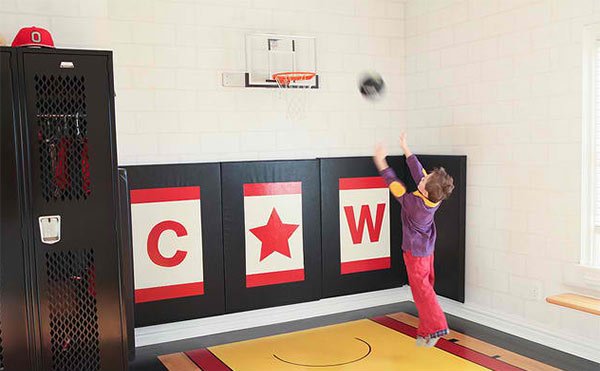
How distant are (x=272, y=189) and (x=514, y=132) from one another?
2086mm

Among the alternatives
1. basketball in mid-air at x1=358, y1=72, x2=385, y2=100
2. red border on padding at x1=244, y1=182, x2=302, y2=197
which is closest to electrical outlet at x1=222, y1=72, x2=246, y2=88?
red border on padding at x1=244, y1=182, x2=302, y2=197

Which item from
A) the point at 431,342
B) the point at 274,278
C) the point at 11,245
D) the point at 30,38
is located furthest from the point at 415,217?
the point at 30,38

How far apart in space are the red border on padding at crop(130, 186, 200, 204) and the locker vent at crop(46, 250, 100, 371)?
1383mm

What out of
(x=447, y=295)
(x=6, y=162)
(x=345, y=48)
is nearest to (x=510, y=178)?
(x=447, y=295)

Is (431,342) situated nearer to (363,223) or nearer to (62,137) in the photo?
(363,223)

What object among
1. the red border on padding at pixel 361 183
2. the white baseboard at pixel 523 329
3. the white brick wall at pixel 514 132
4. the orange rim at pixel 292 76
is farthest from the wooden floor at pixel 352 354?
the orange rim at pixel 292 76

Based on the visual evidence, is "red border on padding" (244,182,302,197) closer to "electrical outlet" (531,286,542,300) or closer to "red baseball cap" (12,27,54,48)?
"electrical outlet" (531,286,542,300)

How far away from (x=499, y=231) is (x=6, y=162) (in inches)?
148

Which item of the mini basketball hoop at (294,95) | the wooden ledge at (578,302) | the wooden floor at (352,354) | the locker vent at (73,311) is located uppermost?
the mini basketball hoop at (294,95)

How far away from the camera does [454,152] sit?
5.50 meters

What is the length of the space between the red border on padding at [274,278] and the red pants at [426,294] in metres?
1.26

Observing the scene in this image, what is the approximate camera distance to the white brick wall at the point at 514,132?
14.6 ft

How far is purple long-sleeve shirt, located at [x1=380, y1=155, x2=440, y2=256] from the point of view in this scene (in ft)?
14.3

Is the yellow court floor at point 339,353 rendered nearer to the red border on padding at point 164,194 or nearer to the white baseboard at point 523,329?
the white baseboard at point 523,329
